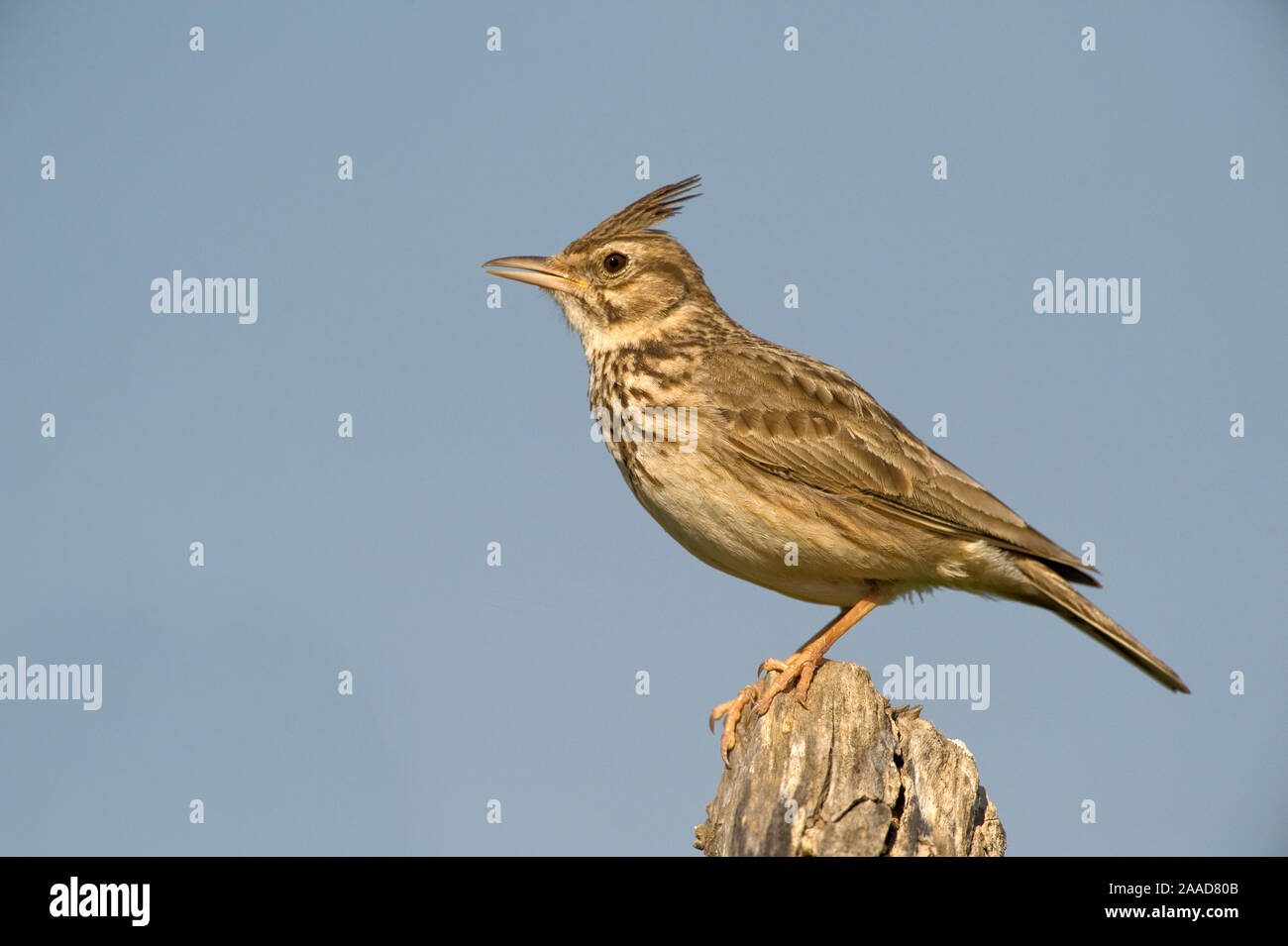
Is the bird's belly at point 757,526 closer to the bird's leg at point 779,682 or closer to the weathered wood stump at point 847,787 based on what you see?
the bird's leg at point 779,682

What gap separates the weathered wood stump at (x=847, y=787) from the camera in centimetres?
594

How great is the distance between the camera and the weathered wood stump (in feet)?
19.5

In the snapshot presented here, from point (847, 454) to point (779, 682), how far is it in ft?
7.28


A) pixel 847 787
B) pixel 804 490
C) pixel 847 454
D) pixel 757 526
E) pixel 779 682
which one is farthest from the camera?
pixel 847 454

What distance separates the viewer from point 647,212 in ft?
33.4

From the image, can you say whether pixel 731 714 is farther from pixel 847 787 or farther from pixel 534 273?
pixel 534 273

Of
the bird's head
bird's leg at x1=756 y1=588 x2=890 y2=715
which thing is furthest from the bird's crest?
bird's leg at x1=756 y1=588 x2=890 y2=715

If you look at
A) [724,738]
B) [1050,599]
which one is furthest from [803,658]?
[1050,599]

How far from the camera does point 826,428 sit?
897 cm

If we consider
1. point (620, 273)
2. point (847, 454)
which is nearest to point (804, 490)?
point (847, 454)

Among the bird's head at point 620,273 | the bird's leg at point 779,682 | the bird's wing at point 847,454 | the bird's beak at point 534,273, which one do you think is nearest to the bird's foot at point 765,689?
the bird's leg at point 779,682

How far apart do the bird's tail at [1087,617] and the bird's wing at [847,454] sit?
0.48 ft
